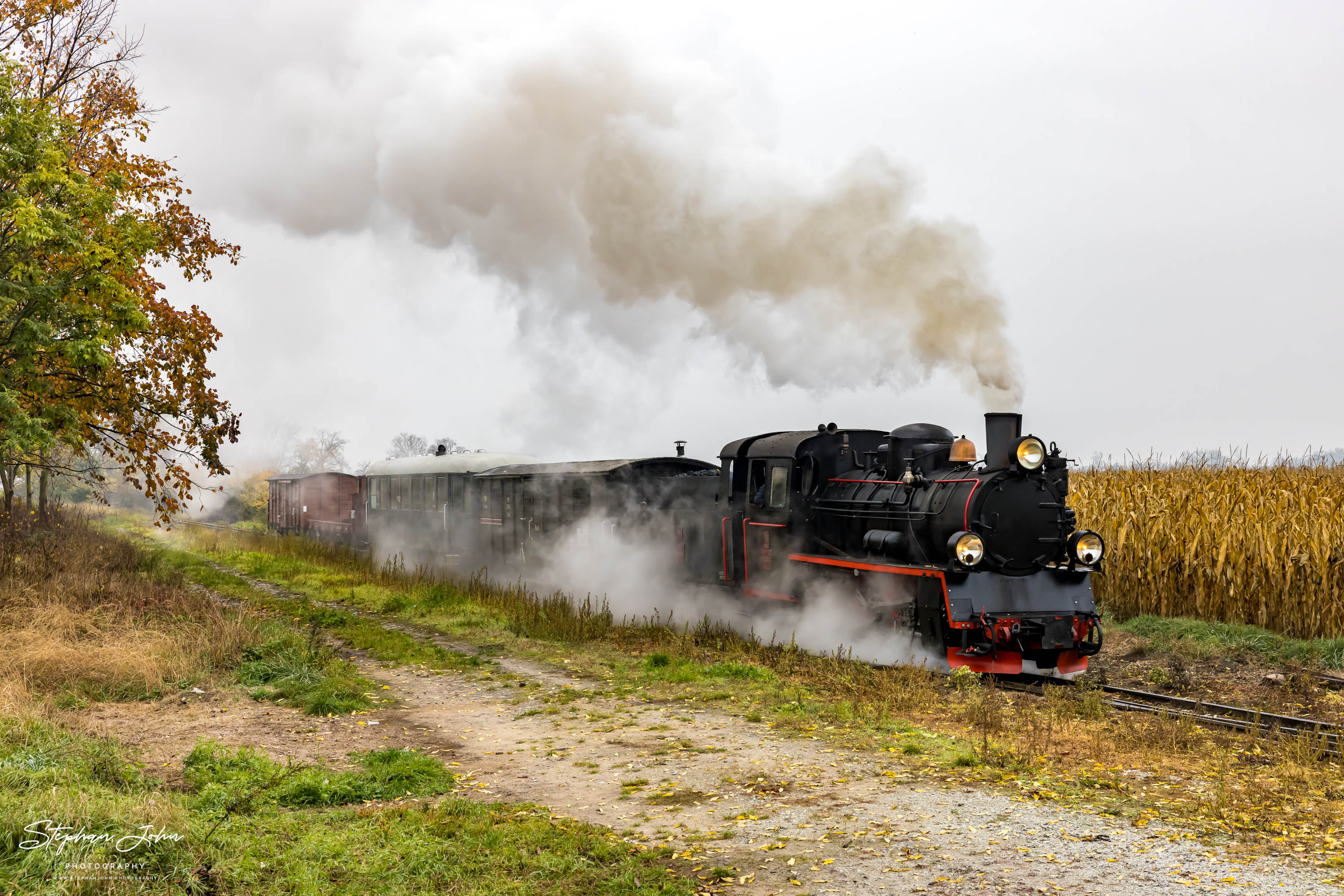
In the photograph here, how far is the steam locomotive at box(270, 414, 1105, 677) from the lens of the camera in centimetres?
995

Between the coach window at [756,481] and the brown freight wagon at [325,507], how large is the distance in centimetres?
1865

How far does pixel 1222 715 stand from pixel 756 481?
6.56 metres

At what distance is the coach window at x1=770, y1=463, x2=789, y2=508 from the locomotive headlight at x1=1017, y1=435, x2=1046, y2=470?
3.28 meters

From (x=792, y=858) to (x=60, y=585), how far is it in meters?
11.7

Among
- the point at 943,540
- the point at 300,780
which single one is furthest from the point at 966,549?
the point at 300,780

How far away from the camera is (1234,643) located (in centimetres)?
1147

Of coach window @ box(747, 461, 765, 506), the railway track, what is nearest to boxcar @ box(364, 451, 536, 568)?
coach window @ box(747, 461, 765, 506)

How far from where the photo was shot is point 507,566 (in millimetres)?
20875

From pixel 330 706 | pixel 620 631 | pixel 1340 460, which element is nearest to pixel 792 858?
pixel 330 706

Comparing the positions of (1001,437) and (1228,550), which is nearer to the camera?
(1001,437)

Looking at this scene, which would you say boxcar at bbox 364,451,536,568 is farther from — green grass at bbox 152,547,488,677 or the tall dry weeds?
the tall dry weeds

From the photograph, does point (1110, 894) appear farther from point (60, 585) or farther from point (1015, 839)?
point (60, 585)

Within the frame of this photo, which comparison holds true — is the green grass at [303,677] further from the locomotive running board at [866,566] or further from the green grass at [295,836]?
the locomotive running board at [866,566]

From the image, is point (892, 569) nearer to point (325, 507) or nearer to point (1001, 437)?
point (1001, 437)
